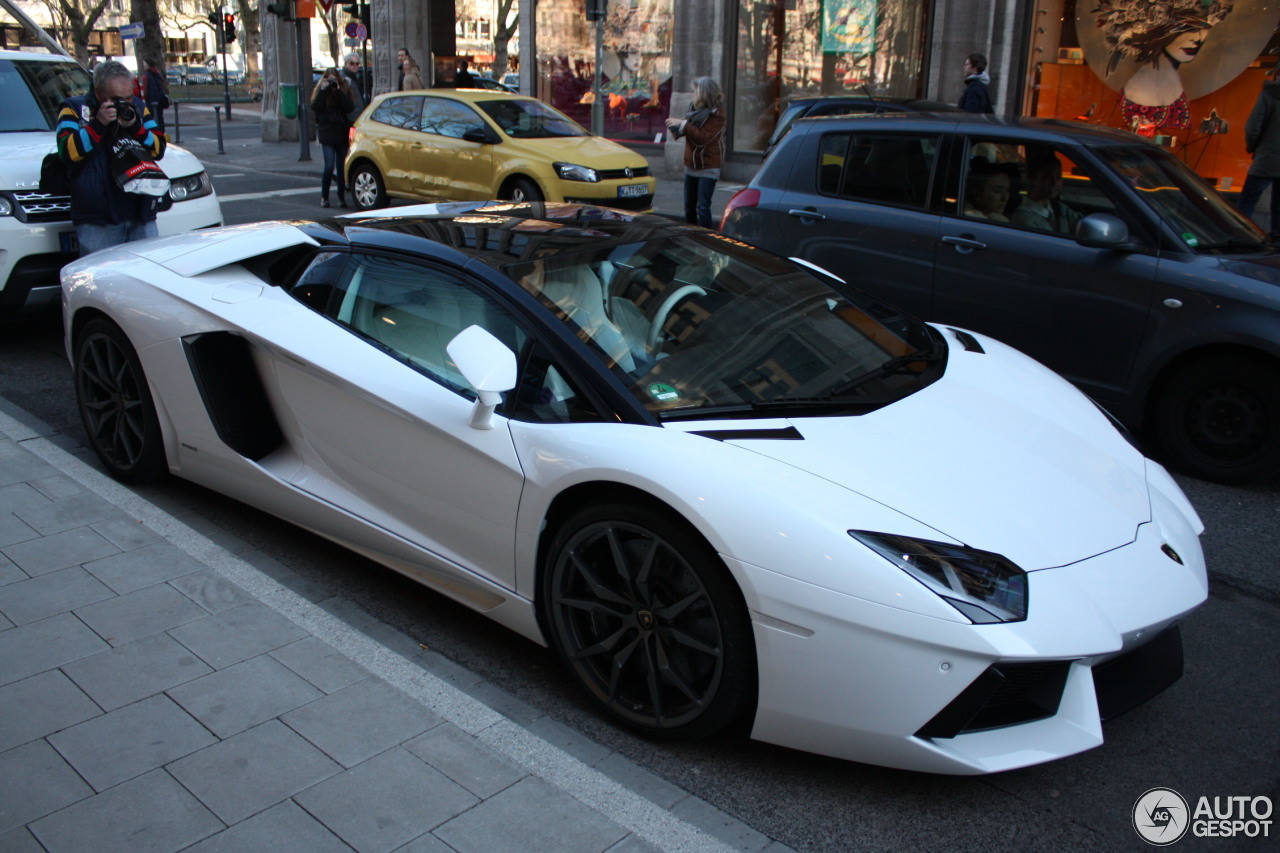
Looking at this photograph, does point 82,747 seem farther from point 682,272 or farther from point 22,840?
point 682,272

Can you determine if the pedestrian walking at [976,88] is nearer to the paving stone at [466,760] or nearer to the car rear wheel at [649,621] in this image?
the car rear wheel at [649,621]

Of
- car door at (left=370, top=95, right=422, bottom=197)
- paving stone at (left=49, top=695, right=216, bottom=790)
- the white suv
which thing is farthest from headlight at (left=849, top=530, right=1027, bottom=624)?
car door at (left=370, top=95, right=422, bottom=197)

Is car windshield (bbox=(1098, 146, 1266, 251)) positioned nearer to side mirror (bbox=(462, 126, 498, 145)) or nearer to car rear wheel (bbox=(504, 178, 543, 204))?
car rear wheel (bbox=(504, 178, 543, 204))

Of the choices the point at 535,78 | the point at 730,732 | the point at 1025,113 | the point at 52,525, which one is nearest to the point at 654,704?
the point at 730,732

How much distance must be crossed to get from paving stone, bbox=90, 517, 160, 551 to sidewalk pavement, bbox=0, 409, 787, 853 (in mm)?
99

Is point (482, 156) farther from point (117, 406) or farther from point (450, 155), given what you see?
point (117, 406)

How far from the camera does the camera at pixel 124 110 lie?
6.19 meters

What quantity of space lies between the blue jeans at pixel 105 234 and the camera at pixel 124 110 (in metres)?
0.60

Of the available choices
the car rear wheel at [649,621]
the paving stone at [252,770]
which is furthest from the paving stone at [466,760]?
the car rear wheel at [649,621]

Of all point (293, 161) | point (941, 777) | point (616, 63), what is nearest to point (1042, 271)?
point (941, 777)

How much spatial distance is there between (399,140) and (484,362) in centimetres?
1135

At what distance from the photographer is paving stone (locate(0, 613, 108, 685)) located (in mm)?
3254

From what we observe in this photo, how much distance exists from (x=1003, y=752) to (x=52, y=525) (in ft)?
11.9

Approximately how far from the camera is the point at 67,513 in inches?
173
